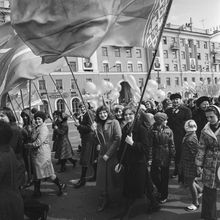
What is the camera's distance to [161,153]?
4.70 m

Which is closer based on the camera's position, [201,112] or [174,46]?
[201,112]

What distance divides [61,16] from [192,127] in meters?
2.72

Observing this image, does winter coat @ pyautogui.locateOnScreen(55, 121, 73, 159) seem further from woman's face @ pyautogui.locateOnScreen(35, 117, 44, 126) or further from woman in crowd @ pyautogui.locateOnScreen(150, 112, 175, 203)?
woman in crowd @ pyautogui.locateOnScreen(150, 112, 175, 203)

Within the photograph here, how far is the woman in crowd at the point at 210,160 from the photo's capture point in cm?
382

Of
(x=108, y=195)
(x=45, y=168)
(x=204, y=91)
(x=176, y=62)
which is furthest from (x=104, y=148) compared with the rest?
(x=176, y=62)

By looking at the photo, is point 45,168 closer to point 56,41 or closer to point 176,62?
point 56,41

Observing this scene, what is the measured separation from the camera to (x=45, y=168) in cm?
546

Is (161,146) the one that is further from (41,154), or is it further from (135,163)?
(41,154)

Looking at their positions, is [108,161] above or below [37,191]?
above

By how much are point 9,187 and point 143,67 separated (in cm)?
4912

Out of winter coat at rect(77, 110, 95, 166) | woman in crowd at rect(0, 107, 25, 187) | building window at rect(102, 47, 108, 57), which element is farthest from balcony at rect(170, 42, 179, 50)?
woman in crowd at rect(0, 107, 25, 187)

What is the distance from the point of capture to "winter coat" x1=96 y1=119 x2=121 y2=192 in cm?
482

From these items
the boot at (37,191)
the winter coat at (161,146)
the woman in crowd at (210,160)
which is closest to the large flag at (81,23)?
the woman in crowd at (210,160)

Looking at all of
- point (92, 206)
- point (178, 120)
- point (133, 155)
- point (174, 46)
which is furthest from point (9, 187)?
point (174, 46)
